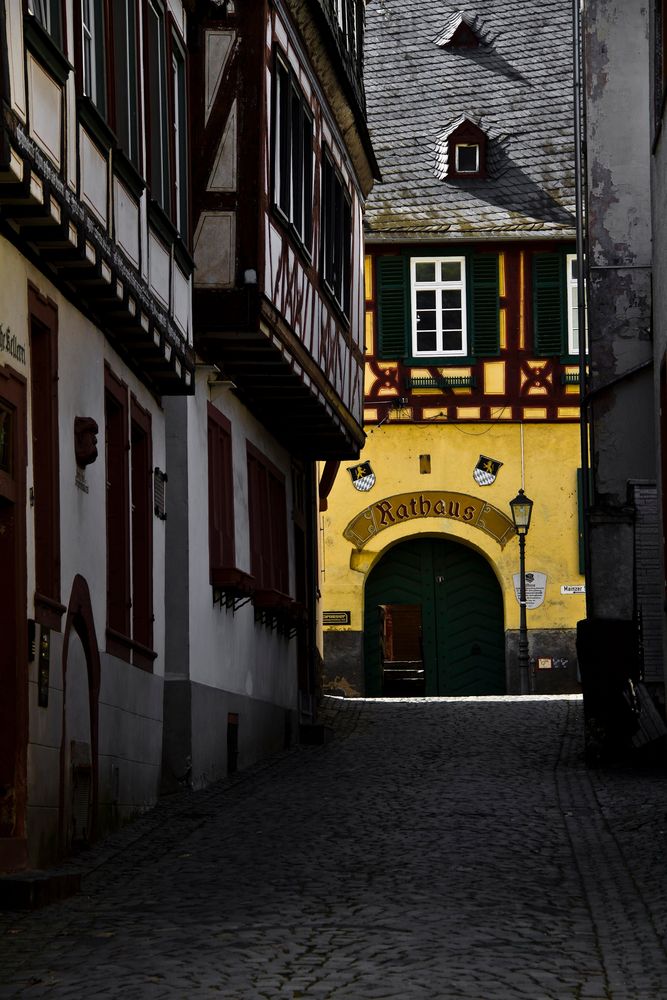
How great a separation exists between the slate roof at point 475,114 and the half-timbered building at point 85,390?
671 inches

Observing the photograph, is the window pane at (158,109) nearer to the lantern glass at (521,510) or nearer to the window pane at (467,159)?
the lantern glass at (521,510)

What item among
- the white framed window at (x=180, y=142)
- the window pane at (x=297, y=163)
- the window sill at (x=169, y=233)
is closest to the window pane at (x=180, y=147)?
the white framed window at (x=180, y=142)

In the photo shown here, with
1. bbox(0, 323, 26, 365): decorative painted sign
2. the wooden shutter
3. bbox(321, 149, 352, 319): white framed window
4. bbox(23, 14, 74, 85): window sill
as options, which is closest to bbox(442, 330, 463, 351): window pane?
bbox(321, 149, 352, 319): white framed window

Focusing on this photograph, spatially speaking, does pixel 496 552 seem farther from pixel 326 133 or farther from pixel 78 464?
pixel 78 464

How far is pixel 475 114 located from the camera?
34.2 meters

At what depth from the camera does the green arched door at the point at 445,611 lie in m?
32.0

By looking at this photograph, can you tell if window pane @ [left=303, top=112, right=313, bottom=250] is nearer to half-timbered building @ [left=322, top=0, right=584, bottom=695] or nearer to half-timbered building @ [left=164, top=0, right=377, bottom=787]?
half-timbered building @ [left=164, top=0, right=377, bottom=787]

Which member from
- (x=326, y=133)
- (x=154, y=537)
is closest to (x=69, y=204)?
(x=154, y=537)

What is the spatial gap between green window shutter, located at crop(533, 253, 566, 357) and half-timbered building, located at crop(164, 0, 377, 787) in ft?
30.1

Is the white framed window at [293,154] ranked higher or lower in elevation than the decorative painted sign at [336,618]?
higher

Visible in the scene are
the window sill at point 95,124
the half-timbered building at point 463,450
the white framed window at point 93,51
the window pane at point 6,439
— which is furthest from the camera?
the half-timbered building at point 463,450

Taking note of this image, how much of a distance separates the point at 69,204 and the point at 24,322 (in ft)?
2.17

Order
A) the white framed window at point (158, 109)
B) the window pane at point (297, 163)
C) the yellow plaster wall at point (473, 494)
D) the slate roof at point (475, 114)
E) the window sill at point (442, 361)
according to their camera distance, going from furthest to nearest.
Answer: the slate roof at point (475, 114) → the window sill at point (442, 361) → the yellow plaster wall at point (473, 494) → the window pane at point (297, 163) → the white framed window at point (158, 109)

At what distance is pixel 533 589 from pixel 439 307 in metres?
4.65
